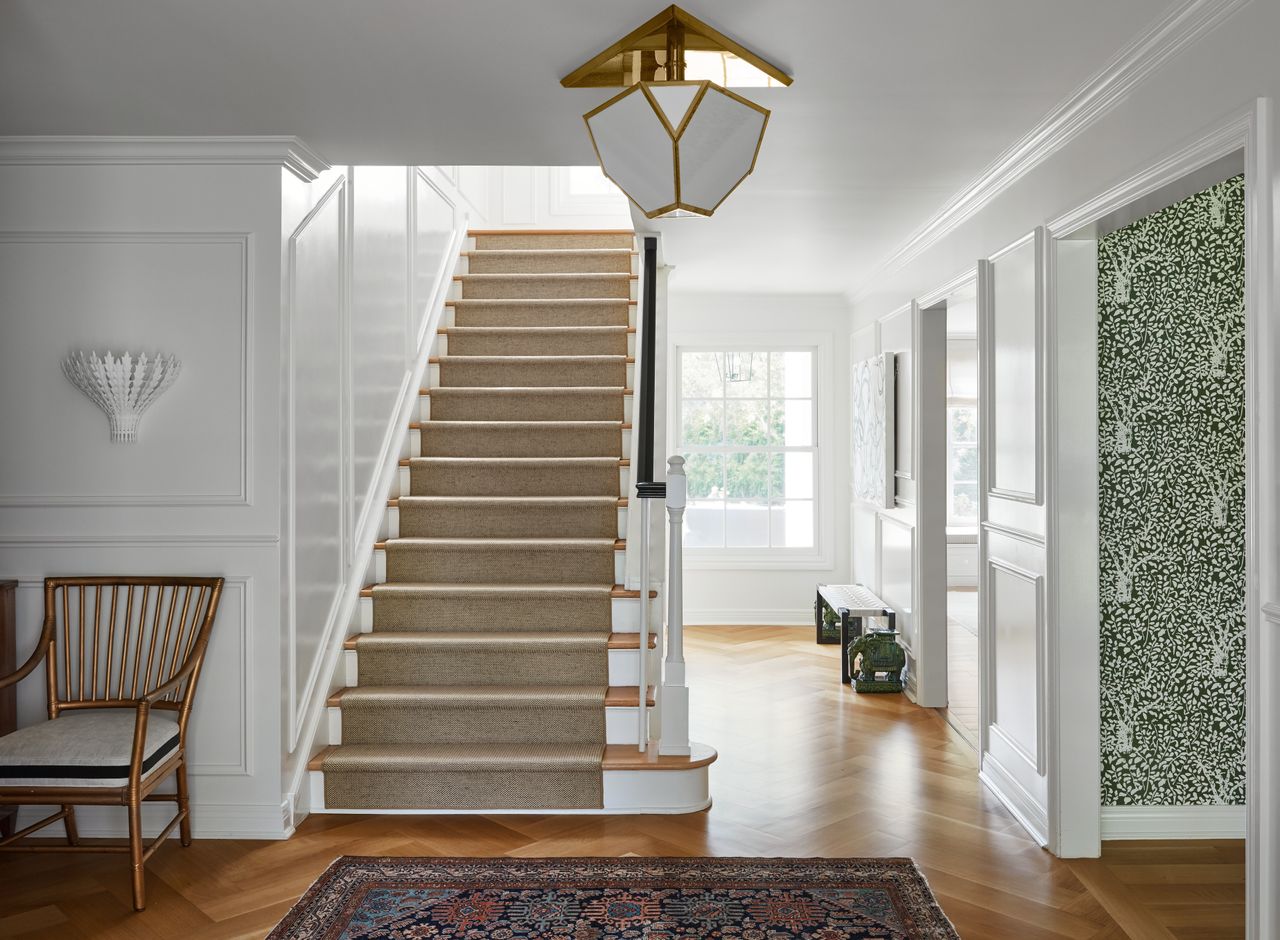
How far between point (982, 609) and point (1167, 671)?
2.56 feet

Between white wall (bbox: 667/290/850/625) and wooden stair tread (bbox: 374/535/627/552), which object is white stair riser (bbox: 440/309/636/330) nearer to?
white wall (bbox: 667/290/850/625)

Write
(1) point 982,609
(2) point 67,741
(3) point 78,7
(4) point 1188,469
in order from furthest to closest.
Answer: (1) point 982,609, (4) point 1188,469, (2) point 67,741, (3) point 78,7

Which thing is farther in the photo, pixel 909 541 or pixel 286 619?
pixel 909 541

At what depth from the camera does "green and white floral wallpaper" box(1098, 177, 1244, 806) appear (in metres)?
3.25

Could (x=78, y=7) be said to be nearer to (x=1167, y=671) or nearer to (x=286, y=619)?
(x=286, y=619)

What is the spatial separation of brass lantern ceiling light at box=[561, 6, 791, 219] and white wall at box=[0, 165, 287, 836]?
1.62 metres

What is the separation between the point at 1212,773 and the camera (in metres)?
3.39

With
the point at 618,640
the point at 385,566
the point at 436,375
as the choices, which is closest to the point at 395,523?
the point at 385,566

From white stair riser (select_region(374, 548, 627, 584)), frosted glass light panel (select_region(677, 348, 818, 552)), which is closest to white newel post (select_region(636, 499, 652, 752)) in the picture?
white stair riser (select_region(374, 548, 627, 584))

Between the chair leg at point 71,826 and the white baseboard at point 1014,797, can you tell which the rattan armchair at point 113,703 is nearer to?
the chair leg at point 71,826

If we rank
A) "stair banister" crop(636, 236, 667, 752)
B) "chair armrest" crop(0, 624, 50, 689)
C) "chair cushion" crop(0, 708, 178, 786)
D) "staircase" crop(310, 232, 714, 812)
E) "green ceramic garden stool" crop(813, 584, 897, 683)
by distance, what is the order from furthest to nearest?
"green ceramic garden stool" crop(813, 584, 897, 683) < "stair banister" crop(636, 236, 667, 752) < "staircase" crop(310, 232, 714, 812) < "chair armrest" crop(0, 624, 50, 689) < "chair cushion" crop(0, 708, 178, 786)

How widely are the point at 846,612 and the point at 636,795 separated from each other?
7.65ft

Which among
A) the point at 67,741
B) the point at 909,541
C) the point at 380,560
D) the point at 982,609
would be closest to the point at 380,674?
the point at 380,560

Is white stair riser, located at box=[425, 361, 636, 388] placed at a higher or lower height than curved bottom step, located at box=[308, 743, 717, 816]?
higher
